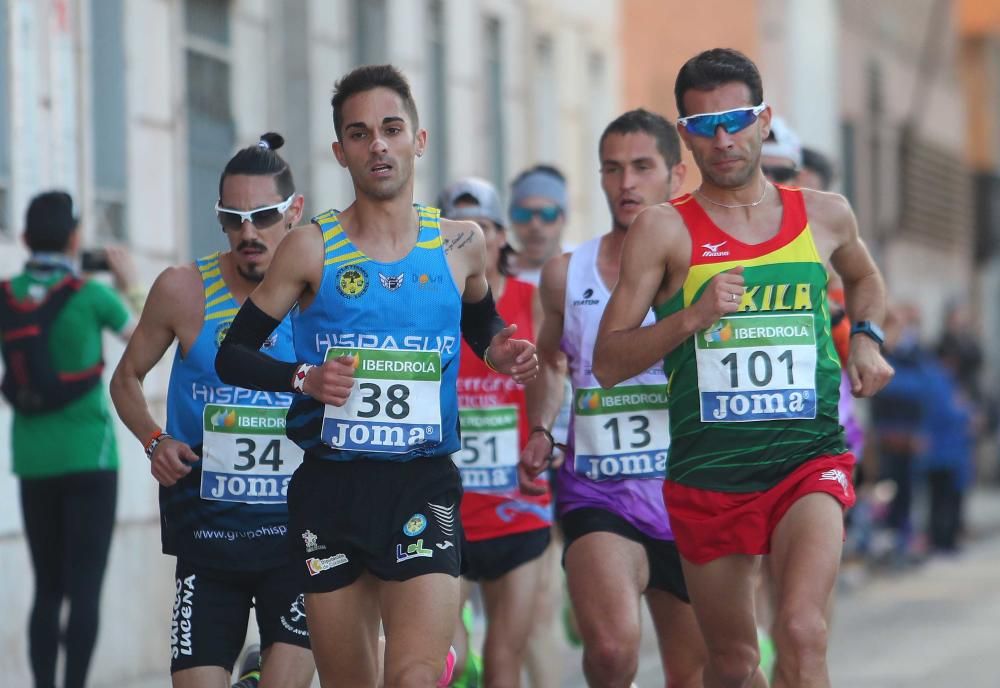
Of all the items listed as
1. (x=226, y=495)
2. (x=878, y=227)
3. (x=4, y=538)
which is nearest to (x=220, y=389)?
(x=226, y=495)

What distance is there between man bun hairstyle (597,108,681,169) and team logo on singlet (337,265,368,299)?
2.07 metres

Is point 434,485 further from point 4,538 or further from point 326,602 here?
point 4,538

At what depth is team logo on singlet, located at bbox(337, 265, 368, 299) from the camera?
6.13 metres

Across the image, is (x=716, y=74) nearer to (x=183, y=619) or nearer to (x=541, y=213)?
(x=183, y=619)

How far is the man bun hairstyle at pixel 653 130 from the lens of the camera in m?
7.98

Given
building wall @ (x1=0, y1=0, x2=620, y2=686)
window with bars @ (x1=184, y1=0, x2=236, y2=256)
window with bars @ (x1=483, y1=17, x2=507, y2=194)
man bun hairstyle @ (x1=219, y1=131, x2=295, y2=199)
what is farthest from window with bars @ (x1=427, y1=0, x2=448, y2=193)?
man bun hairstyle @ (x1=219, y1=131, x2=295, y2=199)

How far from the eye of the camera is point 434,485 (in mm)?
6258

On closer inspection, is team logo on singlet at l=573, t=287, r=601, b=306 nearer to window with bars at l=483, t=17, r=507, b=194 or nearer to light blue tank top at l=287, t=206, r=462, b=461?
light blue tank top at l=287, t=206, r=462, b=461

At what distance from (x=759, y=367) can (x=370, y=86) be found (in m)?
1.47

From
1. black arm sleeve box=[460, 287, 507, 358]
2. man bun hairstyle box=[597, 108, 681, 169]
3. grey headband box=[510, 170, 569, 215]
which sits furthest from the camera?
grey headband box=[510, 170, 569, 215]

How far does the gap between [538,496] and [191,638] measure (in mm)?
2031

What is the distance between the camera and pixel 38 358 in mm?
9094

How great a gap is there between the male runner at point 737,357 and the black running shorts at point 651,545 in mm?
905

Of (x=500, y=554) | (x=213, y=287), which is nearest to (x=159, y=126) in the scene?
(x=500, y=554)
